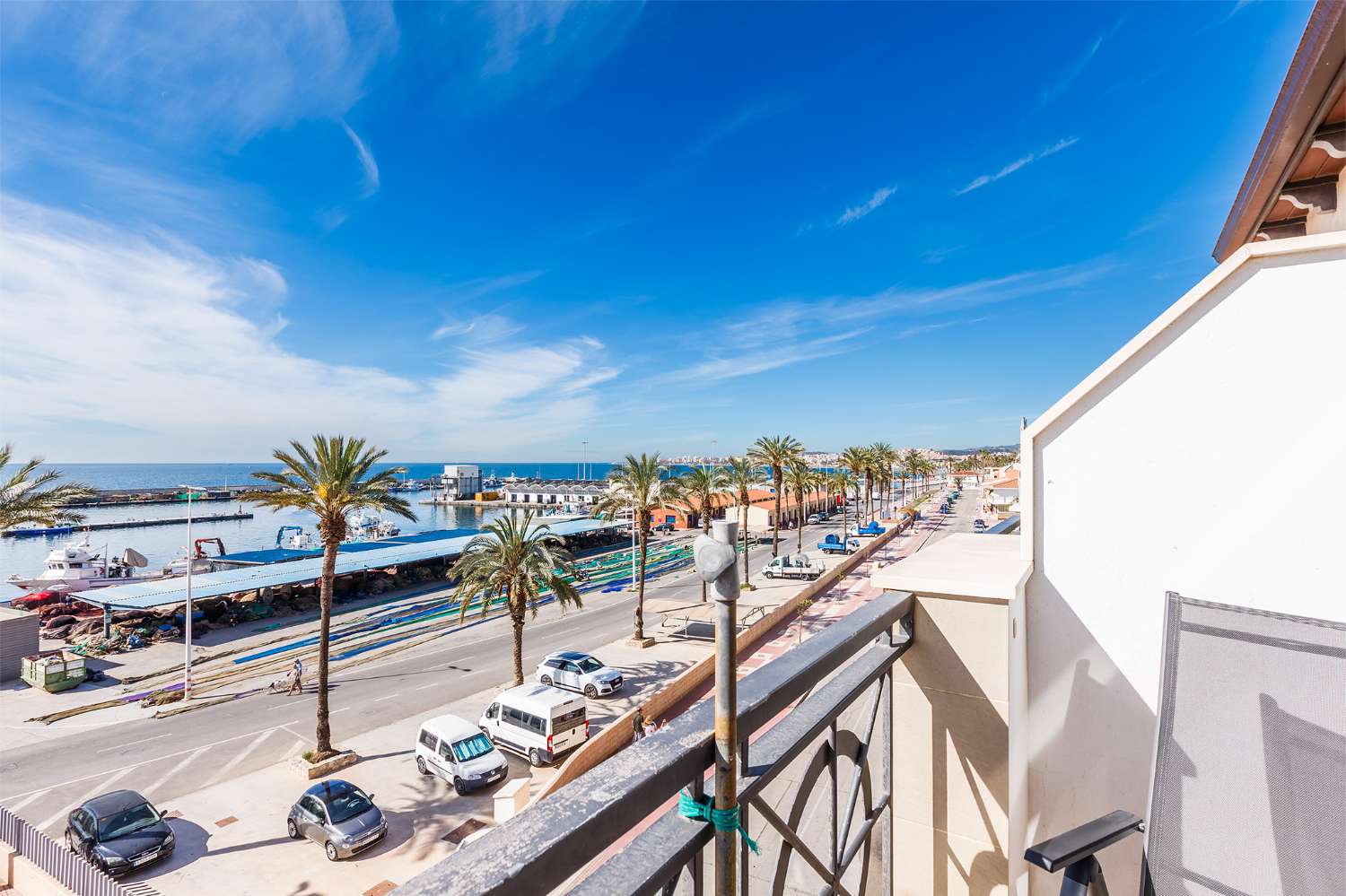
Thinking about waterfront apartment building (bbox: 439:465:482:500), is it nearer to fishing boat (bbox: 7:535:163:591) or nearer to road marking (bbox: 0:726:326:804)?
fishing boat (bbox: 7:535:163:591)

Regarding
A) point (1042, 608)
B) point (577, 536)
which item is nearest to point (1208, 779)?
point (1042, 608)

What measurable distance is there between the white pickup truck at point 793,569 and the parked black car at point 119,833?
25330 mm

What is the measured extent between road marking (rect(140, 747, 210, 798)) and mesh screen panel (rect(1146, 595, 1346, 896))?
1736 centimetres


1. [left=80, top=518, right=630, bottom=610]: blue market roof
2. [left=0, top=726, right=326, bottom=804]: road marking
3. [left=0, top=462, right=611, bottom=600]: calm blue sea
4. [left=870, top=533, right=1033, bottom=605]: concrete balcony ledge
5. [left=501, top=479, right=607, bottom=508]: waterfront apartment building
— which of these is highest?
[left=870, top=533, right=1033, bottom=605]: concrete balcony ledge

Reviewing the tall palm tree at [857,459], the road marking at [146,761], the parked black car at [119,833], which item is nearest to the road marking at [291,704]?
the road marking at [146,761]

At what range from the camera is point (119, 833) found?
9.78 m

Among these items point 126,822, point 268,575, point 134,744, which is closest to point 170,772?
point 134,744

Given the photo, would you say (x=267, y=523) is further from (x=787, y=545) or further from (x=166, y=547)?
(x=787, y=545)

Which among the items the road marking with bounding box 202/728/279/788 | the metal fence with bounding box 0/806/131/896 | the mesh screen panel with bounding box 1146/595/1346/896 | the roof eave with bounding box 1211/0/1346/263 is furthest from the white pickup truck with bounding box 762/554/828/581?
the mesh screen panel with bounding box 1146/595/1346/896

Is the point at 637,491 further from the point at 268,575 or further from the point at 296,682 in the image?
the point at 268,575

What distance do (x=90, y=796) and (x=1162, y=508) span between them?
18991mm

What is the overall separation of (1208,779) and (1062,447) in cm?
161

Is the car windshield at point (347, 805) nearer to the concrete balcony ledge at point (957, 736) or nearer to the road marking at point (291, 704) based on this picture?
the road marking at point (291, 704)

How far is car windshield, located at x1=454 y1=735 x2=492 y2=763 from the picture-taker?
1203 centimetres
